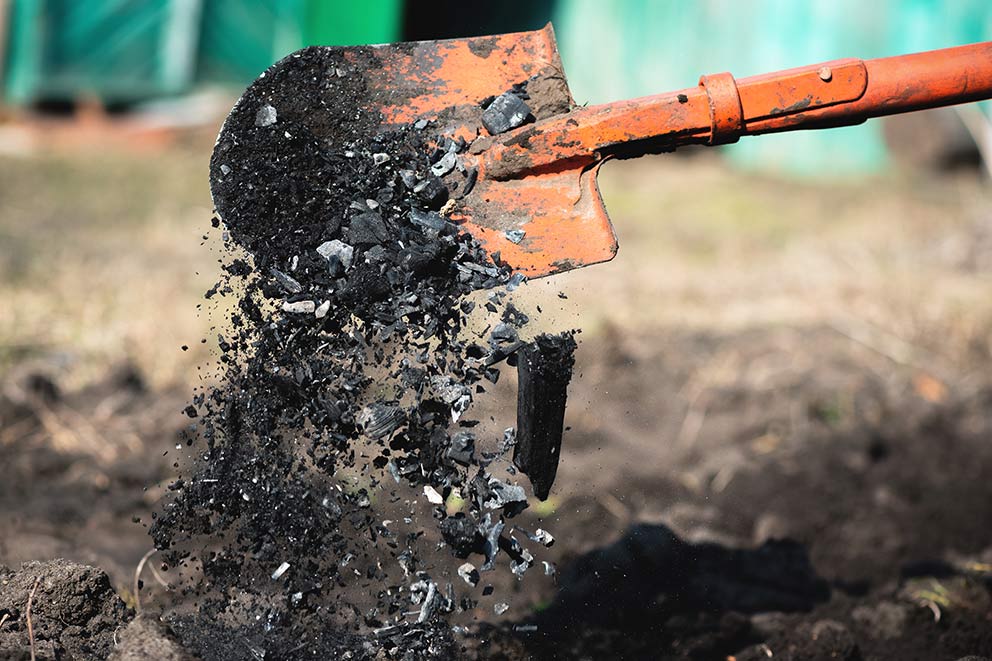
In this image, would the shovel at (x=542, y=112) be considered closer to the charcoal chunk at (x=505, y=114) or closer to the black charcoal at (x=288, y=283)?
the charcoal chunk at (x=505, y=114)

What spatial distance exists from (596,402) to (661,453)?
0.43 metres

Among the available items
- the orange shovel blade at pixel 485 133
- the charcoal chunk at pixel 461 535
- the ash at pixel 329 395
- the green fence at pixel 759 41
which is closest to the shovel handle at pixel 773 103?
the orange shovel blade at pixel 485 133

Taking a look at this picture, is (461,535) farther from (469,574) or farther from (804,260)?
(804,260)

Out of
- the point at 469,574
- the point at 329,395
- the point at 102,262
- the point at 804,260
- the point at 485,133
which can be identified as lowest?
the point at 804,260

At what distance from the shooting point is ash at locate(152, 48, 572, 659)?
7.23 ft

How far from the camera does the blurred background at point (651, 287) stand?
3.39 m

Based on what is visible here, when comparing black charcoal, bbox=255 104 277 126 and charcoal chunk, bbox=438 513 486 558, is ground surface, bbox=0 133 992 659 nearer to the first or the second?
charcoal chunk, bbox=438 513 486 558

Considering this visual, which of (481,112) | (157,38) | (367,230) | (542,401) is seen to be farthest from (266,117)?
(157,38)

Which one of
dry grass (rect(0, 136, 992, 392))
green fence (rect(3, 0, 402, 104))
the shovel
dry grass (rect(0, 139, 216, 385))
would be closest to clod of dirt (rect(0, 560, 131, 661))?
the shovel

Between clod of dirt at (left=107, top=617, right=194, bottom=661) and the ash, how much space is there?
0.18 m

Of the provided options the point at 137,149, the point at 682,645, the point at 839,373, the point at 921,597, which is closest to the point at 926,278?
the point at 839,373

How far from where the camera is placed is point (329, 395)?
7.29ft

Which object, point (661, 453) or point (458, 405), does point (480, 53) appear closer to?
point (458, 405)

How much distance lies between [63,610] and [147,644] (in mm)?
274
